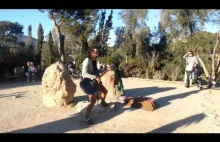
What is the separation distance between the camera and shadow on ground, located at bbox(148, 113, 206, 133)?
5.65m

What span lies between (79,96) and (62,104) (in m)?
1.38

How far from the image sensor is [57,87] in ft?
23.8

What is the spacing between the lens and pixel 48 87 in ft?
24.2

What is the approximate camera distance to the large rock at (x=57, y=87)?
7184 millimetres

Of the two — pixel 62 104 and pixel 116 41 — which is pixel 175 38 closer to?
pixel 116 41

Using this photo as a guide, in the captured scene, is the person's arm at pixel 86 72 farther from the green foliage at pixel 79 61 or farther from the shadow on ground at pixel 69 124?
the green foliage at pixel 79 61

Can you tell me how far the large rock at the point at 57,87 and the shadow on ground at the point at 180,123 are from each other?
8.17 ft

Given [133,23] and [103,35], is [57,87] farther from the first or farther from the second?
[133,23]

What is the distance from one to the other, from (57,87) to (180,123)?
2.97 m

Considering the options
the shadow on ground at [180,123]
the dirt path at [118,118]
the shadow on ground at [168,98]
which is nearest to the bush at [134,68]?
the shadow on ground at [168,98]

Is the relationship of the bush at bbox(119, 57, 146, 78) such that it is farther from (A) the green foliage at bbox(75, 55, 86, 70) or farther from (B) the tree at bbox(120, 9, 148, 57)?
(B) the tree at bbox(120, 9, 148, 57)

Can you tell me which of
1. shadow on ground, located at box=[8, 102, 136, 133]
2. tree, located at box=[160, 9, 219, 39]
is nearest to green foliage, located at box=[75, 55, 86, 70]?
tree, located at box=[160, 9, 219, 39]
